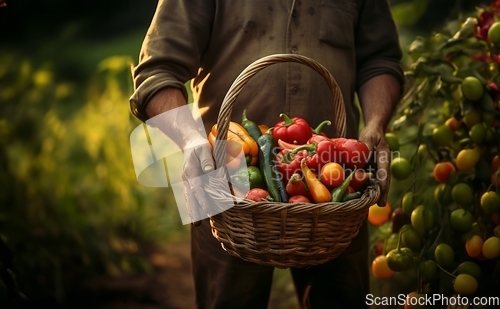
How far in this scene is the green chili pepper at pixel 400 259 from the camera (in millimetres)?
1826

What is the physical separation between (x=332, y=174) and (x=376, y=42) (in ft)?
2.11

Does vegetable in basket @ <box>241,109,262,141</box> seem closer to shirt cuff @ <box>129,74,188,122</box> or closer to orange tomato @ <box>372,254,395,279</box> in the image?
shirt cuff @ <box>129,74,188,122</box>

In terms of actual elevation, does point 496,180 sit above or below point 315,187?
below

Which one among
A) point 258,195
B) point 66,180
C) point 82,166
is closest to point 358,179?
point 258,195

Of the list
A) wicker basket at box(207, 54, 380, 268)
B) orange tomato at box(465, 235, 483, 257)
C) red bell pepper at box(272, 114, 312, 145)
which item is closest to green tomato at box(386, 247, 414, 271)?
orange tomato at box(465, 235, 483, 257)

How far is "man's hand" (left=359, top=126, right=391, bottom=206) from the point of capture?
1560 mm

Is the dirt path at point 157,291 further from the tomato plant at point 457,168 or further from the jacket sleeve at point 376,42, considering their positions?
the jacket sleeve at point 376,42

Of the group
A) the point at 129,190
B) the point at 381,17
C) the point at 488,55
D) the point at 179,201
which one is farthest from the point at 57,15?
the point at 488,55

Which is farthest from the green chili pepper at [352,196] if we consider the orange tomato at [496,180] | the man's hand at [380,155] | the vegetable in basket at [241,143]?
the orange tomato at [496,180]

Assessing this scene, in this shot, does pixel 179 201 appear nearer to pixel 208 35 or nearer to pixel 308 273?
pixel 308 273

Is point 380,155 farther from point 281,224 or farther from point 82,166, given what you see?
point 82,166

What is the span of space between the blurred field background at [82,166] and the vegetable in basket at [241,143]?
46.6 inches

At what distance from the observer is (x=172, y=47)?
1.67 m

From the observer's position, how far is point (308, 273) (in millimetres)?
1919
